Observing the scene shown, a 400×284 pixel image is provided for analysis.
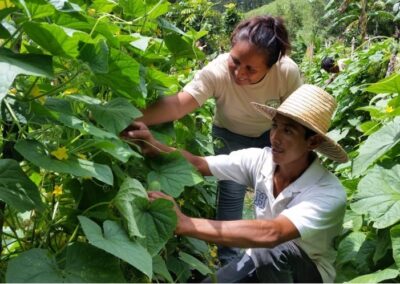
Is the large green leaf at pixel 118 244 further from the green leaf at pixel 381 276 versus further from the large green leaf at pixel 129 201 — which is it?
the green leaf at pixel 381 276

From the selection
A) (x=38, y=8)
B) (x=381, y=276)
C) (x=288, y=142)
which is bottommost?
(x=381, y=276)

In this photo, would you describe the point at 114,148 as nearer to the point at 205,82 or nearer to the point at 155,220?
the point at 155,220

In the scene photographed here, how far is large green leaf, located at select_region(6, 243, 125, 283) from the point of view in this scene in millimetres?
969

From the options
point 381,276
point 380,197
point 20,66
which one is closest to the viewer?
point 20,66

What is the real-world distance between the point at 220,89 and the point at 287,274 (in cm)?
89

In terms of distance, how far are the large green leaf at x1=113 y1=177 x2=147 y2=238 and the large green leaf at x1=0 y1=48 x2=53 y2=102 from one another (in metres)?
0.35

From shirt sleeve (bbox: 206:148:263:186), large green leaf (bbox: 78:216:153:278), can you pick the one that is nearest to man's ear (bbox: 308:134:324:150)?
shirt sleeve (bbox: 206:148:263:186)

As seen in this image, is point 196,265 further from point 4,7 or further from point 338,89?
point 338,89

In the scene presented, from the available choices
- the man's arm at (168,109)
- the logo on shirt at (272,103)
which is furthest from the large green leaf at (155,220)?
the logo on shirt at (272,103)

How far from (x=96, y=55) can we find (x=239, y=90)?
1.38m

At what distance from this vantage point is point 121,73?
4.14 feet

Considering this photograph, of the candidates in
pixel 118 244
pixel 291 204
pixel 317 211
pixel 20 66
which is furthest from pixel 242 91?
pixel 20 66

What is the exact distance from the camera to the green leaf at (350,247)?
1862 mm

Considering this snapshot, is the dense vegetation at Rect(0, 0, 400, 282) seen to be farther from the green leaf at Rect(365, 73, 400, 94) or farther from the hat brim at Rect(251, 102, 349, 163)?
the hat brim at Rect(251, 102, 349, 163)
